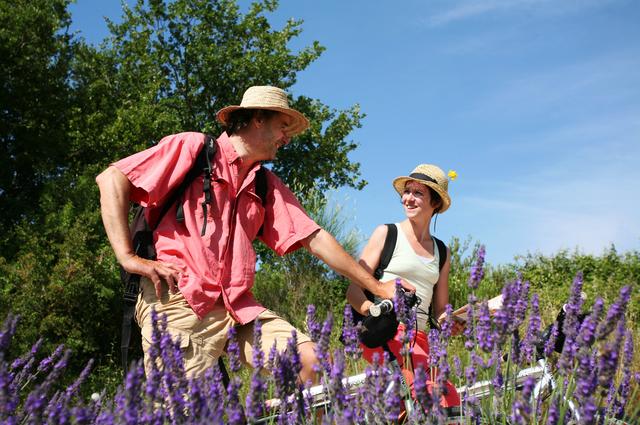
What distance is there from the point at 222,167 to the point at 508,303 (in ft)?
5.55

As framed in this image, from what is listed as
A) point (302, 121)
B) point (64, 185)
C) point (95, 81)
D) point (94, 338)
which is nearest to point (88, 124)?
point (95, 81)

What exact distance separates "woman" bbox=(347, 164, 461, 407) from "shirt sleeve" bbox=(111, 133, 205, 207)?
1.17 metres

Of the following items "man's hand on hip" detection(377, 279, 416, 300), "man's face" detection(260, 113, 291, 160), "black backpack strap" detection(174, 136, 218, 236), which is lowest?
"man's hand on hip" detection(377, 279, 416, 300)

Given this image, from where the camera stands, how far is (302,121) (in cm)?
361

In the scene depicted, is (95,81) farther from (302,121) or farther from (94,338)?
(302,121)

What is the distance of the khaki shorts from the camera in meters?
2.92

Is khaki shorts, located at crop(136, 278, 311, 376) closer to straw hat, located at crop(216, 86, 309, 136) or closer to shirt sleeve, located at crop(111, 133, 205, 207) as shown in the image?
shirt sleeve, located at crop(111, 133, 205, 207)

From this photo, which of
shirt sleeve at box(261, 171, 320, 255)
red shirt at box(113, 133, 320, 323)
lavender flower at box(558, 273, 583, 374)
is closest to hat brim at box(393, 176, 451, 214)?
shirt sleeve at box(261, 171, 320, 255)

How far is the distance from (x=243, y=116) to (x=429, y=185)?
1.28 metres

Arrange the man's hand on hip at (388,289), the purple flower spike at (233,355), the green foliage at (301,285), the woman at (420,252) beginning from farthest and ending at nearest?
the green foliage at (301,285) < the woman at (420,252) < the man's hand on hip at (388,289) < the purple flower spike at (233,355)

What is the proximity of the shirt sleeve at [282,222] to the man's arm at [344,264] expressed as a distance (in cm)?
5

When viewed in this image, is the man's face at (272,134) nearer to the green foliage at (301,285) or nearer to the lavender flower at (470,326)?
the lavender flower at (470,326)

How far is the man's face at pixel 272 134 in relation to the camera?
328 cm

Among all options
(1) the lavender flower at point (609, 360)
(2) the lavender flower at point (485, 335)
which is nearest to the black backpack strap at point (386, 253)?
(2) the lavender flower at point (485, 335)
